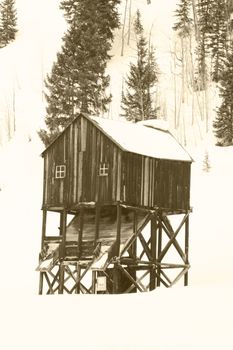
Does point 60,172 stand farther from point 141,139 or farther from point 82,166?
point 141,139

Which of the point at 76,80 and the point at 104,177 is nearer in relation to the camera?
the point at 104,177

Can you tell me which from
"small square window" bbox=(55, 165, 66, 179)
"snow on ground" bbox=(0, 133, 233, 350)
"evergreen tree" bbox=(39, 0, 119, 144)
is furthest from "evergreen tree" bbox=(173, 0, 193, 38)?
"small square window" bbox=(55, 165, 66, 179)

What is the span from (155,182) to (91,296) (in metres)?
8.64

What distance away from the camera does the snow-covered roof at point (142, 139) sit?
41.1m

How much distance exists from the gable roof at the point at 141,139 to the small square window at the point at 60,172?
129cm

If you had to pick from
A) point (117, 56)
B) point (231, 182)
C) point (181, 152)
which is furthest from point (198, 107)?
point (181, 152)

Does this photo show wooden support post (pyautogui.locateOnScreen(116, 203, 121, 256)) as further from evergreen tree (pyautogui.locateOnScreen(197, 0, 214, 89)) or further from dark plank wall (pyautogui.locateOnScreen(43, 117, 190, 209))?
evergreen tree (pyautogui.locateOnScreen(197, 0, 214, 89))

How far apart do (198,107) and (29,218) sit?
1149 inches

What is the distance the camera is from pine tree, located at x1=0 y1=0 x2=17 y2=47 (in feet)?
346

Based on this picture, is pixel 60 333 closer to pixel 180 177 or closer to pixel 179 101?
pixel 180 177

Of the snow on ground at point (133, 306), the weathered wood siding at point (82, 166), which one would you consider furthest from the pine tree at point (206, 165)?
the weathered wood siding at point (82, 166)

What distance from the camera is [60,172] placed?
42.3 metres

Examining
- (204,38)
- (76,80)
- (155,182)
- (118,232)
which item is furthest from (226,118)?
(118,232)

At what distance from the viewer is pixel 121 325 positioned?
88.4 feet
